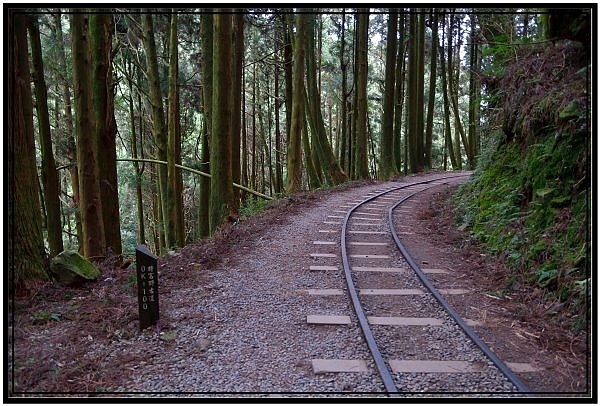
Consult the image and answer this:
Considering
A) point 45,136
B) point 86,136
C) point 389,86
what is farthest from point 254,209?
point 389,86

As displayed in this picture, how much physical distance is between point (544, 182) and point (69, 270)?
6770 mm

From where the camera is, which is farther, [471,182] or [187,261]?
[471,182]

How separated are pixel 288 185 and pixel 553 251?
11.2 m

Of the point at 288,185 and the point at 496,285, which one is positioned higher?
the point at 288,185

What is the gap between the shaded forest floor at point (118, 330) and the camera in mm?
3947

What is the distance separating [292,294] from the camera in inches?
244

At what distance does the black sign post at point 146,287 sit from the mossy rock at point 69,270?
153 cm

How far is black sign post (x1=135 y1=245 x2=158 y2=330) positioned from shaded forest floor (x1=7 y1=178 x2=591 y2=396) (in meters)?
0.13

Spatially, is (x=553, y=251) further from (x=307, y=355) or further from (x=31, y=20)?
(x=31, y=20)

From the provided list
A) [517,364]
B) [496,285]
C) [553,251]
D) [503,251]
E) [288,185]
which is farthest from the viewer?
[288,185]

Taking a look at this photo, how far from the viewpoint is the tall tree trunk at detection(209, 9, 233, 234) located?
33.9 ft

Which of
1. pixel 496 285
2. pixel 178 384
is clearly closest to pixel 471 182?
pixel 496 285

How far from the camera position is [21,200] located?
17.4 ft

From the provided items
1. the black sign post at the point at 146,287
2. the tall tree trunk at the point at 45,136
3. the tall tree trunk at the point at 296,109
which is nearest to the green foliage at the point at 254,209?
the tall tree trunk at the point at 296,109
